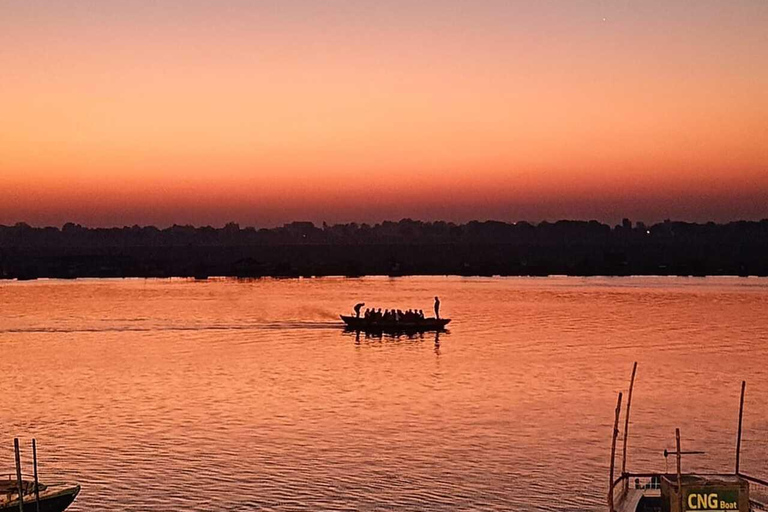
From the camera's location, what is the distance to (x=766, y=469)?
101ft

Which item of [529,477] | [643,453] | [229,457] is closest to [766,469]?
[643,453]

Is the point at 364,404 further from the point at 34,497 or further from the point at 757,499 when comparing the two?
the point at 757,499

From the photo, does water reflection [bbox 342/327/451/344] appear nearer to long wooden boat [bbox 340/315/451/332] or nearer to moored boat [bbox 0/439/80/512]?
long wooden boat [bbox 340/315/451/332]

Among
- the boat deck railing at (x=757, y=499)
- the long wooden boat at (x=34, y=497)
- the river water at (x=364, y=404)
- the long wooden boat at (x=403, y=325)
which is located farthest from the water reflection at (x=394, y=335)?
the boat deck railing at (x=757, y=499)

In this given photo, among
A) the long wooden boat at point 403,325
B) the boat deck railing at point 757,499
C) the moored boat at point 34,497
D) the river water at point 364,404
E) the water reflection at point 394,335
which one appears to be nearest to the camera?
the boat deck railing at point 757,499

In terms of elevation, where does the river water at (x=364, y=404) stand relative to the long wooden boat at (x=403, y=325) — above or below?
below

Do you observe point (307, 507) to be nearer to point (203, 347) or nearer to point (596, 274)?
point (203, 347)

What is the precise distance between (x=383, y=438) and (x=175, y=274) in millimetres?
Result: 155446

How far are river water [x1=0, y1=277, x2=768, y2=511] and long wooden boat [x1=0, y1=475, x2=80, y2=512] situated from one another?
1850 mm

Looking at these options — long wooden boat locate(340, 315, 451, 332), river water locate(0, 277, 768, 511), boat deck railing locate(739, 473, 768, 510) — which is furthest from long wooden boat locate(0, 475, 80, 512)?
long wooden boat locate(340, 315, 451, 332)

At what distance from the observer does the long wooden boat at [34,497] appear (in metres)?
24.3

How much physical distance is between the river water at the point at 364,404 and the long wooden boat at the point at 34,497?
72.8 inches

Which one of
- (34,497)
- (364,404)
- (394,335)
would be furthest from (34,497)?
(394,335)

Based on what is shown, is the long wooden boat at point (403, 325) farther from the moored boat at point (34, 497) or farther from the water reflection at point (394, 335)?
the moored boat at point (34, 497)
